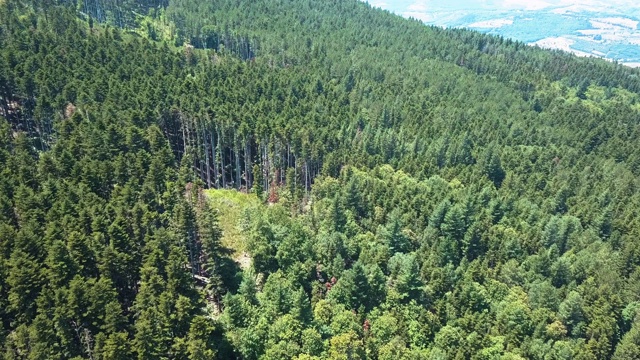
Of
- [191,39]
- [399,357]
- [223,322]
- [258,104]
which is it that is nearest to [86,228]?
[223,322]

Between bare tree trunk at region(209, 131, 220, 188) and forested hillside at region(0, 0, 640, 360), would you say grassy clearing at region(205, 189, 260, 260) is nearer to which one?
forested hillside at region(0, 0, 640, 360)

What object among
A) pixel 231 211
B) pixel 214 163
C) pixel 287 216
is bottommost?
pixel 231 211

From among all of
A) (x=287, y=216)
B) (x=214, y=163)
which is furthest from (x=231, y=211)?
A: (x=214, y=163)

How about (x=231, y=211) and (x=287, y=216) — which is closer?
(x=287, y=216)

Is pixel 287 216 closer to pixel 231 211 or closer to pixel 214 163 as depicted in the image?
pixel 231 211

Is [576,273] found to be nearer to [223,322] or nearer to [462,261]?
[462,261]

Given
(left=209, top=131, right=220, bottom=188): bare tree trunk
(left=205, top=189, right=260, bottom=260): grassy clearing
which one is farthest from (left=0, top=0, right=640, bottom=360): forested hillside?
(left=205, top=189, right=260, bottom=260): grassy clearing
